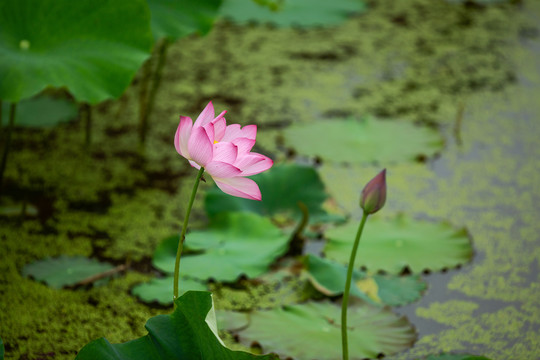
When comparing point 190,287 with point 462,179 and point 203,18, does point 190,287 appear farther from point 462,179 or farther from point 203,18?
point 462,179

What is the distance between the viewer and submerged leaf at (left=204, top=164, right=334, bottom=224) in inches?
59.1

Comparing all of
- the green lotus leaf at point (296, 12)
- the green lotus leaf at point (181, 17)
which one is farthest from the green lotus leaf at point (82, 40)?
the green lotus leaf at point (296, 12)

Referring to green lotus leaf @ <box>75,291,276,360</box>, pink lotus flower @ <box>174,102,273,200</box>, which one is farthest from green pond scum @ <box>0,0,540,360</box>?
pink lotus flower @ <box>174,102,273,200</box>

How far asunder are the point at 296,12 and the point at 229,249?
4.58 feet

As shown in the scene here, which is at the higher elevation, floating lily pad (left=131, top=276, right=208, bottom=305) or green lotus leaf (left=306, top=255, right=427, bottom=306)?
green lotus leaf (left=306, top=255, right=427, bottom=306)

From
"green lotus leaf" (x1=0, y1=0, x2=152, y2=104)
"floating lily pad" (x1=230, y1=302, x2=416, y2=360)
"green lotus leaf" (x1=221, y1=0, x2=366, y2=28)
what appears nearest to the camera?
"floating lily pad" (x1=230, y1=302, x2=416, y2=360)

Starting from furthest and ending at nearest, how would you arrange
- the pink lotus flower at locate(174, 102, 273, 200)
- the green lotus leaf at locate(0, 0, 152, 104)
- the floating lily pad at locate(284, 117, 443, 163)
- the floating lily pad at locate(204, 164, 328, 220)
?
the floating lily pad at locate(284, 117, 443, 163) → the floating lily pad at locate(204, 164, 328, 220) → the green lotus leaf at locate(0, 0, 152, 104) → the pink lotus flower at locate(174, 102, 273, 200)

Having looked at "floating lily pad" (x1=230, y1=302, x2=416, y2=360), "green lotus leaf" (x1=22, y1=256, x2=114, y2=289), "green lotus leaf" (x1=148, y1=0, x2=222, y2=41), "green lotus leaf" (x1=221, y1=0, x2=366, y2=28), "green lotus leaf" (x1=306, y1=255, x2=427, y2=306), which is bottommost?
"green lotus leaf" (x1=22, y1=256, x2=114, y2=289)

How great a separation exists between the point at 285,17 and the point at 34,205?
1.27 metres

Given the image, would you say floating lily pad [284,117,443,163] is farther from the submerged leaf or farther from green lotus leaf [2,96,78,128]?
green lotus leaf [2,96,78,128]

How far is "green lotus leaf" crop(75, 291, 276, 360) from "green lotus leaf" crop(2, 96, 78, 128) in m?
1.14

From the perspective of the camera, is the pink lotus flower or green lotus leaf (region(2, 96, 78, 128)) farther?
green lotus leaf (region(2, 96, 78, 128))

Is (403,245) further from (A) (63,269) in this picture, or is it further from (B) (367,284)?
(A) (63,269)

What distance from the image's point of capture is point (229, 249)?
136 centimetres
